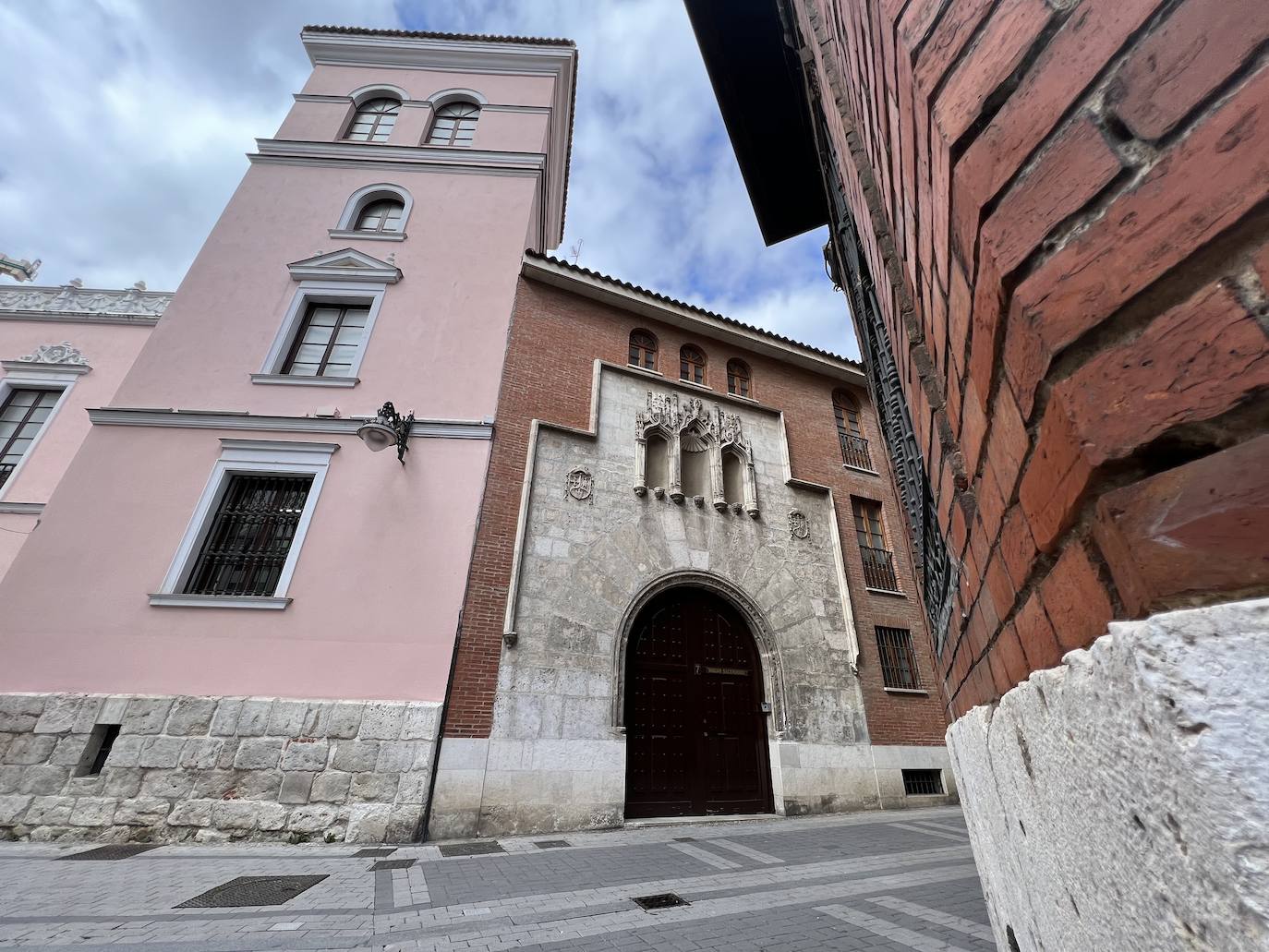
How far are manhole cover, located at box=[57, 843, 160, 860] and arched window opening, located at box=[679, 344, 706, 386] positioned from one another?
33.3 ft

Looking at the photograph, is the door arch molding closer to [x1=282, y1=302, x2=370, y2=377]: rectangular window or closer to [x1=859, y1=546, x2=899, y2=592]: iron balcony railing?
[x1=859, y1=546, x2=899, y2=592]: iron balcony railing

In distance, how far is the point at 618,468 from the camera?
9.29 m

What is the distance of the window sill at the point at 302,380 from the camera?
8.51 m

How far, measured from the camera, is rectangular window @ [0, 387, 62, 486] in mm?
9906

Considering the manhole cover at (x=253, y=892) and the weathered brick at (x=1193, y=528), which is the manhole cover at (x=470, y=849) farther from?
→ the weathered brick at (x=1193, y=528)

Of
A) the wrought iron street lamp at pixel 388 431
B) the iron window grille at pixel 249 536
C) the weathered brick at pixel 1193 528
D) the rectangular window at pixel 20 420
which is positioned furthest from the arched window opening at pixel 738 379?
the rectangular window at pixel 20 420

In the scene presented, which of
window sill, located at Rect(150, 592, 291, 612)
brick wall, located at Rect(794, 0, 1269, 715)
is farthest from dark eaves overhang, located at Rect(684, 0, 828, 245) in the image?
window sill, located at Rect(150, 592, 291, 612)

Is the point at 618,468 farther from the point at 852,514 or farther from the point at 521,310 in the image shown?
the point at 852,514

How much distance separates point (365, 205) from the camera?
11.2 m

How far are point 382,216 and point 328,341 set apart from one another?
3.52 meters

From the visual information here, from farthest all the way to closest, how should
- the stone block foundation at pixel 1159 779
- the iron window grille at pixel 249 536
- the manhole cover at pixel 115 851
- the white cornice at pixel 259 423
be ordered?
the white cornice at pixel 259 423 → the iron window grille at pixel 249 536 → the manhole cover at pixel 115 851 → the stone block foundation at pixel 1159 779

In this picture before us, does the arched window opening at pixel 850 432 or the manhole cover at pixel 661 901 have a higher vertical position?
the arched window opening at pixel 850 432

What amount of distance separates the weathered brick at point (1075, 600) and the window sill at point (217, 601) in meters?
8.05

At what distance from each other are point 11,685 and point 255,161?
33.5 feet
